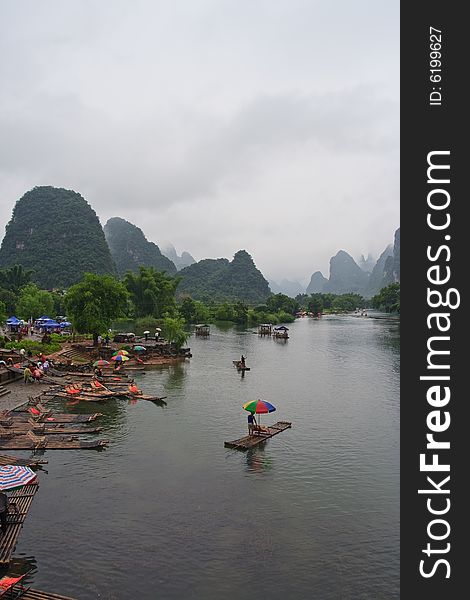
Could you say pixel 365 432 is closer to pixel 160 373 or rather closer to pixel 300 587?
pixel 300 587

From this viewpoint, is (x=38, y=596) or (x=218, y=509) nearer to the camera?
(x=38, y=596)

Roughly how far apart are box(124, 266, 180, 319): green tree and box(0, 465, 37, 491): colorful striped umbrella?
2348 inches

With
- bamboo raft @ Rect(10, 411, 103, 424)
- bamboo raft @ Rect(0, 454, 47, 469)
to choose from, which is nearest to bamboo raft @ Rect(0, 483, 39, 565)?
bamboo raft @ Rect(0, 454, 47, 469)

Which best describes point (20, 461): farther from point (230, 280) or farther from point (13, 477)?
point (230, 280)

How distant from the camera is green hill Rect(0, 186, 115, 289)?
425 feet

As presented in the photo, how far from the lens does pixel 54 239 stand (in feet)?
454

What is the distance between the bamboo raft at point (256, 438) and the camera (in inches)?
840

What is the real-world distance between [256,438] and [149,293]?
5330 centimetres

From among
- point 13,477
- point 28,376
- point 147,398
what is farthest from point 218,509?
point 28,376

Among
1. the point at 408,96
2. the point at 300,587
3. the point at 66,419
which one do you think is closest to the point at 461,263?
the point at 408,96

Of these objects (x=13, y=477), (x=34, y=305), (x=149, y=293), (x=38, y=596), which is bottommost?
(x=38, y=596)

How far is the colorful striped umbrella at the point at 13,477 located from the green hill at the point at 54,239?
117m

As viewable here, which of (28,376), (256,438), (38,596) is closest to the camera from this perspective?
(38,596)

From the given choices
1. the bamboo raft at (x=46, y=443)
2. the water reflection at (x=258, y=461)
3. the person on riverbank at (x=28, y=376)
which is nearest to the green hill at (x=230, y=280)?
the person on riverbank at (x=28, y=376)
